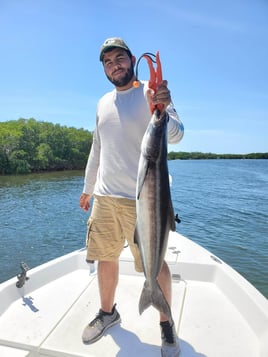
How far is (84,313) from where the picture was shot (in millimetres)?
3404

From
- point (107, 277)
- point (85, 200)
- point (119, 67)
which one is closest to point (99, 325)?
point (107, 277)

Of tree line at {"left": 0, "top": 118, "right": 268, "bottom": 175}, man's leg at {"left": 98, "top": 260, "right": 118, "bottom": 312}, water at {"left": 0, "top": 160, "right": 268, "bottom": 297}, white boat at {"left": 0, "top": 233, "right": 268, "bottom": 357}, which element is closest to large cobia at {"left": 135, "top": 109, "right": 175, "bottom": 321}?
man's leg at {"left": 98, "top": 260, "right": 118, "bottom": 312}

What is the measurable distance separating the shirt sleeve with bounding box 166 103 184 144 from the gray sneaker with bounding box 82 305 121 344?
1.96 meters

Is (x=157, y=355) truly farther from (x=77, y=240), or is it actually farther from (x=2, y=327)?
(x=77, y=240)

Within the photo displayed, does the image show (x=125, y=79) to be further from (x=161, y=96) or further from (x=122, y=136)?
(x=161, y=96)

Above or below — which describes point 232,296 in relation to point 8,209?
above

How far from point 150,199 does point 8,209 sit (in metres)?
18.6

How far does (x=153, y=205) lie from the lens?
2246 millimetres

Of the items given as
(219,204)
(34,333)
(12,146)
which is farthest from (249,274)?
(12,146)

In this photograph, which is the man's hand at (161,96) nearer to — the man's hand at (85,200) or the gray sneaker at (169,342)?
the man's hand at (85,200)

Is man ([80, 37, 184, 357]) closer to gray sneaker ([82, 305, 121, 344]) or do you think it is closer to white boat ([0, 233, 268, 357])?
gray sneaker ([82, 305, 121, 344])

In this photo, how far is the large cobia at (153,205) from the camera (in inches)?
83.1

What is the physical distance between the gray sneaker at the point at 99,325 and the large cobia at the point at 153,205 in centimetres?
79

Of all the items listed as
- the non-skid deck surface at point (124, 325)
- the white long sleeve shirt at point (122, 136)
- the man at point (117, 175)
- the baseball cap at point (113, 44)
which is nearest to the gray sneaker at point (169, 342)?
the man at point (117, 175)
